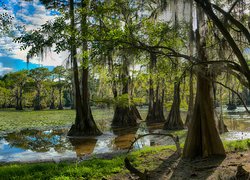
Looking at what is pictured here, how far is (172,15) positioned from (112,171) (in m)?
3.42

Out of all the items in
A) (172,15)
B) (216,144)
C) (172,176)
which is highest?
(172,15)

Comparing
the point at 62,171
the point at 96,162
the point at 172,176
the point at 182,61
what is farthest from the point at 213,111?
the point at 62,171

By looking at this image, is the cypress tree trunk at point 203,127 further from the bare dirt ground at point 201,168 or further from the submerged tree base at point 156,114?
the submerged tree base at point 156,114

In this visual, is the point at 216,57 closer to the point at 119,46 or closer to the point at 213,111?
the point at 213,111

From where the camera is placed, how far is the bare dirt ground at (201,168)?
5020mm

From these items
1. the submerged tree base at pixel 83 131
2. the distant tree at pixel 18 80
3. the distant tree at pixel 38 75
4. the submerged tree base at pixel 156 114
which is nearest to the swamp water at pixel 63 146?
the submerged tree base at pixel 83 131

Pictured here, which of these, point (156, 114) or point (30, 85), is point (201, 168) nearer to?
point (156, 114)

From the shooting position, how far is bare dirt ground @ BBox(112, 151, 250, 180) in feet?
16.5

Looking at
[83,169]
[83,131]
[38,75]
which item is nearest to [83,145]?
[83,131]

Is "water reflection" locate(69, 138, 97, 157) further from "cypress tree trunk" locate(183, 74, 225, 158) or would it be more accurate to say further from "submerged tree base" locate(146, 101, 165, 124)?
"submerged tree base" locate(146, 101, 165, 124)

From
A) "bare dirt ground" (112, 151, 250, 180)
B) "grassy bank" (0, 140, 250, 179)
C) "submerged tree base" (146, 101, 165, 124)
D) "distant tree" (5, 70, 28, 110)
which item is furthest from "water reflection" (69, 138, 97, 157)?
"distant tree" (5, 70, 28, 110)

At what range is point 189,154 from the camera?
645cm

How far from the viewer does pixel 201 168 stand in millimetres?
5594

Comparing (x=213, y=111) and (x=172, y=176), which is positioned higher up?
(x=213, y=111)
